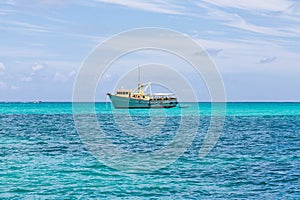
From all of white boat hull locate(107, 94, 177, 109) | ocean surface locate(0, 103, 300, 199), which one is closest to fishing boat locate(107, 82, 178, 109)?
white boat hull locate(107, 94, 177, 109)

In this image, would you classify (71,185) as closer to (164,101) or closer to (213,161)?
(213,161)

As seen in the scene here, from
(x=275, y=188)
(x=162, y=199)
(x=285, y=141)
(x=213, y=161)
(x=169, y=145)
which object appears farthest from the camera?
(x=285, y=141)

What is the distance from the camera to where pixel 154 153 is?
Answer: 121ft

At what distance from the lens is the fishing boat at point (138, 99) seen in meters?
131

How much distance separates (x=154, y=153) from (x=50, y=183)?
1361cm

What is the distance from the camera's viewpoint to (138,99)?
132625 millimetres

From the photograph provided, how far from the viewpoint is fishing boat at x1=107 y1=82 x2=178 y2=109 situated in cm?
13138

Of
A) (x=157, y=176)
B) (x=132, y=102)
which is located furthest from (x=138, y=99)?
(x=157, y=176)

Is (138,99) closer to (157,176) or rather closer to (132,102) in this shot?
(132,102)

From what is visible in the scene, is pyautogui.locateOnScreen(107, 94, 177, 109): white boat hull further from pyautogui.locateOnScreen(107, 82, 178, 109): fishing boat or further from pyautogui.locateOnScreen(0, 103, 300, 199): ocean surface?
pyautogui.locateOnScreen(0, 103, 300, 199): ocean surface

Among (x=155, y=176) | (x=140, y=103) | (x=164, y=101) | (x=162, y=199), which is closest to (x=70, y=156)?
(x=155, y=176)

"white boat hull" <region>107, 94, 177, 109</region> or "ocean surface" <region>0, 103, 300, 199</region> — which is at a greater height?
"white boat hull" <region>107, 94, 177, 109</region>

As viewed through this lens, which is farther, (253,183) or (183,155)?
(183,155)

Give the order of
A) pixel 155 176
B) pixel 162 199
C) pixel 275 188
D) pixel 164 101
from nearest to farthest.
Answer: pixel 162 199 < pixel 275 188 < pixel 155 176 < pixel 164 101
